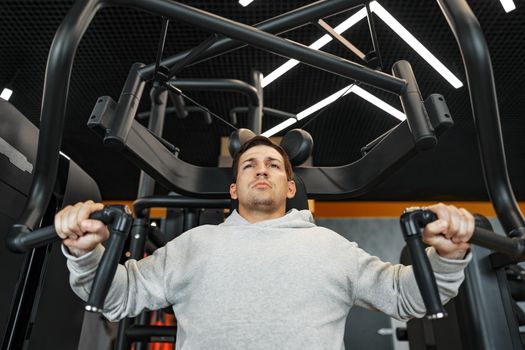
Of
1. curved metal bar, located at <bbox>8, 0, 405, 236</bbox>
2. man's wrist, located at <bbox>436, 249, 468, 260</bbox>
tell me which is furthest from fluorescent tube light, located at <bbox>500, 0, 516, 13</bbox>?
man's wrist, located at <bbox>436, 249, 468, 260</bbox>

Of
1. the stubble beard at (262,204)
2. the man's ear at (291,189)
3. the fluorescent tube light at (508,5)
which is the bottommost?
the stubble beard at (262,204)

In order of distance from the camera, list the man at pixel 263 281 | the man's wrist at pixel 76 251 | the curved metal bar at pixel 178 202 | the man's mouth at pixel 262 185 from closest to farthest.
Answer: the man's wrist at pixel 76 251, the man at pixel 263 281, the man's mouth at pixel 262 185, the curved metal bar at pixel 178 202

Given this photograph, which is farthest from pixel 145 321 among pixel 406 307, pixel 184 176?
pixel 406 307

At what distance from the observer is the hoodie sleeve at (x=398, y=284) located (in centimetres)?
106

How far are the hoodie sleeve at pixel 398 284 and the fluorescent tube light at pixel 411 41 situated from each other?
1522 mm

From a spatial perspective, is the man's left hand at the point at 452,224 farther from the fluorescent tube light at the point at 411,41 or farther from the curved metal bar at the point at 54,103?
the fluorescent tube light at the point at 411,41

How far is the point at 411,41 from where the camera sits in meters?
2.51

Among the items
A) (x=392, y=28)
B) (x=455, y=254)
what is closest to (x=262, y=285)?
(x=455, y=254)

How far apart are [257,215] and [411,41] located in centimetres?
164

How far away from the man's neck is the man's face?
0.04 feet

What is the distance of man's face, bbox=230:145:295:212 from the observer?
1446 mm

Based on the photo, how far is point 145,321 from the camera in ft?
5.87

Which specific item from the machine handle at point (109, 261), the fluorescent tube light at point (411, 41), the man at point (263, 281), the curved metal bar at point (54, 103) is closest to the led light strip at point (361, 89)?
the fluorescent tube light at point (411, 41)

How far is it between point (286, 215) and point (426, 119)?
1.75 ft
